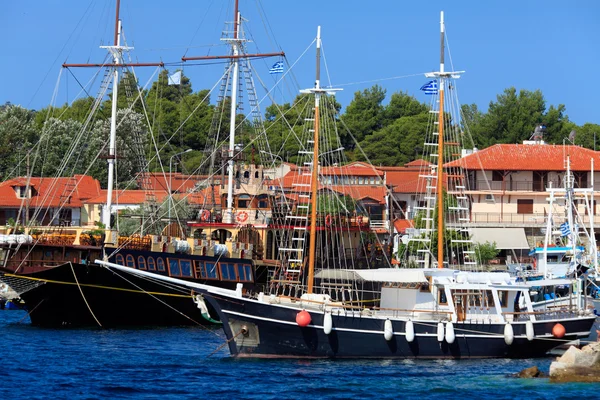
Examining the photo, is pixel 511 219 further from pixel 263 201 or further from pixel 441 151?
pixel 441 151

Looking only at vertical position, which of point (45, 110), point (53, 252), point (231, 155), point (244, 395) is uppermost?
point (45, 110)

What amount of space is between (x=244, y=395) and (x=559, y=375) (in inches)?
430

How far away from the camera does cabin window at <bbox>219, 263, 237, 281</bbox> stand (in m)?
59.8

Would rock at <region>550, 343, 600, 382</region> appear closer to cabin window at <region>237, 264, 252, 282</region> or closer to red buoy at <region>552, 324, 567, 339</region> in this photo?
red buoy at <region>552, 324, 567, 339</region>

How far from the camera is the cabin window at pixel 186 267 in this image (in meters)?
58.3

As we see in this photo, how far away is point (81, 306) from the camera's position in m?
57.0

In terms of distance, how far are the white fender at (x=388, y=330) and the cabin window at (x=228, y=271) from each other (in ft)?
60.4

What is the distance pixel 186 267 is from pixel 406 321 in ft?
60.1

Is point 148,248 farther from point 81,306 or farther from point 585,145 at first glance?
point 585,145

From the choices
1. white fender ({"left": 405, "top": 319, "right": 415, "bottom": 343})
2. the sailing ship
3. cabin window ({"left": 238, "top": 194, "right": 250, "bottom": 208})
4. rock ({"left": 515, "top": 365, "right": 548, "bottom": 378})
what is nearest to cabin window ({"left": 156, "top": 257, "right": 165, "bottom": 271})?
the sailing ship

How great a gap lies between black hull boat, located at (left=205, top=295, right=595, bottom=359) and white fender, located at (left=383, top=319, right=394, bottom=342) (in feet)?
0.27

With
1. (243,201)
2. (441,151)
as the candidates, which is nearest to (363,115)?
(243,201)

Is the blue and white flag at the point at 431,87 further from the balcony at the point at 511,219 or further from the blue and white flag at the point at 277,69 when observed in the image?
the balcony at the point at 511,219

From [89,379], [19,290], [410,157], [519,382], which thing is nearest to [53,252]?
[19,290]
